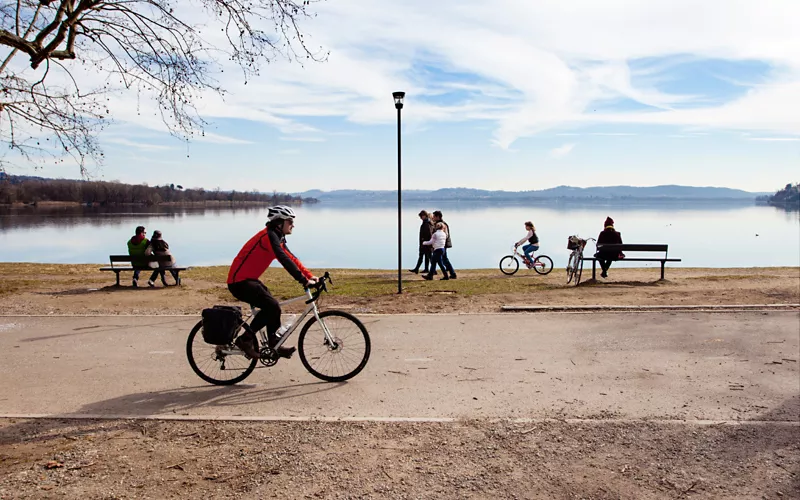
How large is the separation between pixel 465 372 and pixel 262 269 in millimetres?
2429

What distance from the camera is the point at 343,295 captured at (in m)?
12.8

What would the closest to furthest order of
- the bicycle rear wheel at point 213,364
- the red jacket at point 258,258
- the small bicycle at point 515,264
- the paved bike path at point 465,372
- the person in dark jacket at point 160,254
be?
1. the paved bike path at point 465,372
2. the red jacket at point 258,258
3. the bicycle rear wheel at point 213,364
4. the person in dark jacket at point 160,254
5. the small bicycle at point 515,264

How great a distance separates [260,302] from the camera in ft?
20.5

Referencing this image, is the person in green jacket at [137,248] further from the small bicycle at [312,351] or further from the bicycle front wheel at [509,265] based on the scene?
the bicycle front wheel at [509,265]

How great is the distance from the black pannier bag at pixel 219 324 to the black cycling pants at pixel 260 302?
0.50 ft

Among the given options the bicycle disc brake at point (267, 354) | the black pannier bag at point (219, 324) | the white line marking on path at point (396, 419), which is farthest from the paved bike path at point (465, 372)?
the black pannier bag at point (219, 324)

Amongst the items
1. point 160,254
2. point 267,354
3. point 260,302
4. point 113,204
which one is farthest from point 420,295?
point 113,204

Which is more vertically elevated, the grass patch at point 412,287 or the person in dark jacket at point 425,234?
the person in dark jacket at point 425,234

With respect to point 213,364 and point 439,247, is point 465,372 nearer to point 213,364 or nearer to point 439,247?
point 213,364

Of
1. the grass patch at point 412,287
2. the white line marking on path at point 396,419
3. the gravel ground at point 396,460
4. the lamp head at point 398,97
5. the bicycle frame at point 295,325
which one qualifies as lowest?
the gravel ground at point 396,460

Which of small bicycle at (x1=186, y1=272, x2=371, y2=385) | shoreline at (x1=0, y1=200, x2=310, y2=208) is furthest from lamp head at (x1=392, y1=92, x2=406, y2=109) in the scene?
shoreline at (x1=0, y1=200, x2=310, y2=208)

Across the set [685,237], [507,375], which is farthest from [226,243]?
[507,375]

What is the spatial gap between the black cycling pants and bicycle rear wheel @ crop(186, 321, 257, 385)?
42 cm

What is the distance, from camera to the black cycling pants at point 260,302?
6.20 m
